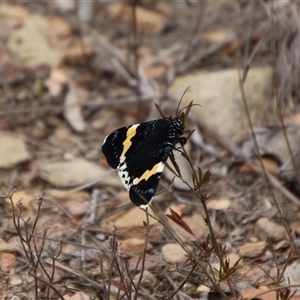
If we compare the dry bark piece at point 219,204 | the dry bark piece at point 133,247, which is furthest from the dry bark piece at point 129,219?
the dry bark piece at point 219,204

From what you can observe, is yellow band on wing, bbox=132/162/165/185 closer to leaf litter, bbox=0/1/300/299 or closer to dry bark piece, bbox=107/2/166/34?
leaf litter, bbox=0/1/300/299

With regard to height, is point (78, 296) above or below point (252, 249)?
below

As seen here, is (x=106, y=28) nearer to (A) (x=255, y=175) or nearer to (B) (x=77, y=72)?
(B) (x=77, y=72)

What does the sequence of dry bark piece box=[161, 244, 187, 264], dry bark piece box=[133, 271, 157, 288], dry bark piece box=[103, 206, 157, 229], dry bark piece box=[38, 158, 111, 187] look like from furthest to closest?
dry bark piece box=[38, 158, 111, 187]
dry bark piece box=[103, 206, 157, 229]
dry bark piece box=[161, 244, 187, 264]
dry bark piece box=[133, 271, 157, 288]

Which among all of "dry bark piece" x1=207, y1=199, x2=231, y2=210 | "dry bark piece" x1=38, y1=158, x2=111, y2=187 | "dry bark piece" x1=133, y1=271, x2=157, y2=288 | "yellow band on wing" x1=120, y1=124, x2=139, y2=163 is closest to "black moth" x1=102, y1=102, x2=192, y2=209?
"yellow band on wing" x1=120, y1=124, x2=139, y2=163

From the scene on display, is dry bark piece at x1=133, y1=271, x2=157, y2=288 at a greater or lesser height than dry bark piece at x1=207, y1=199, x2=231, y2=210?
lesser

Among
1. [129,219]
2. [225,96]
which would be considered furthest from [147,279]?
[225,96]

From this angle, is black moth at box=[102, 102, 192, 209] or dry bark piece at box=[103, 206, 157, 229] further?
dry bark piece at box=[103, 206, 157, 229]

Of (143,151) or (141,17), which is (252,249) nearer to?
(143,151)

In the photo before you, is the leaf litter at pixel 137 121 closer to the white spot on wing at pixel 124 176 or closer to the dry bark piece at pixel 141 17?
the dry bark piece at pixel 141 17
